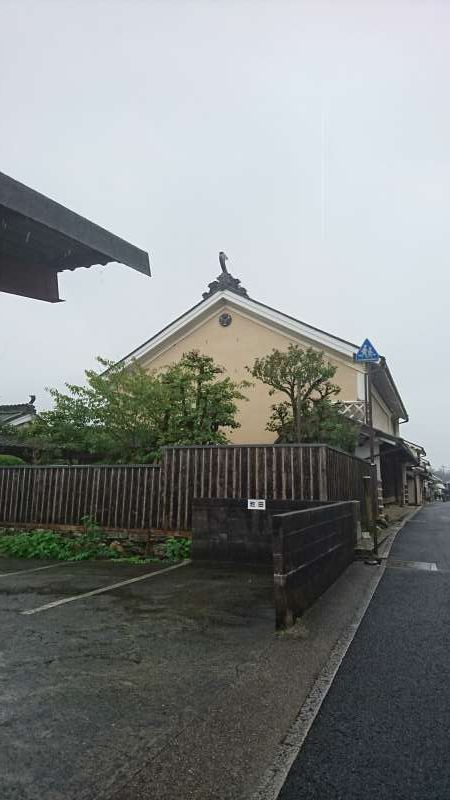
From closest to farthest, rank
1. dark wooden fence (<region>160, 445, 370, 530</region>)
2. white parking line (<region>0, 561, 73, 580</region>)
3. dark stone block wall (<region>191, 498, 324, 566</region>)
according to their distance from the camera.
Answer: white parking line (<region>0, 561, 73, 580</region>) < dark stone block wall (<region>191, 498, 324, 566</region>) < dark wooden fence (<region>160, 445, 370, 530</region>)

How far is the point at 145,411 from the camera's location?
41.6 feet

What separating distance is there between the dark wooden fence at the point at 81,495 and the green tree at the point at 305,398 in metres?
4.73

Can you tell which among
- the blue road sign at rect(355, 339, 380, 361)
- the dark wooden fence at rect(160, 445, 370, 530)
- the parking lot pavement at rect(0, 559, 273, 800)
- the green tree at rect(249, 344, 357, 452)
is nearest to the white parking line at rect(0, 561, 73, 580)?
the parking lot pavement at rect(0, 559, 273, 800)

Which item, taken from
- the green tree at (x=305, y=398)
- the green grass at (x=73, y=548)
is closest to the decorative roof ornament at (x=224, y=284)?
the green tree at (x=305, y=398)

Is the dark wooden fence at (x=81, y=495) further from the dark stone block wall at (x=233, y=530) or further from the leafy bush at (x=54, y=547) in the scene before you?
the dark stone block wall at (x=233, y=530)

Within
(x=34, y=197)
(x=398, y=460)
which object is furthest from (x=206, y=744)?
(x=398, y=460)

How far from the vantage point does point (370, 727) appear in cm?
285

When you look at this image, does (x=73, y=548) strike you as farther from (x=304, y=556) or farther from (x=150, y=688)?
(x=150, y=688)

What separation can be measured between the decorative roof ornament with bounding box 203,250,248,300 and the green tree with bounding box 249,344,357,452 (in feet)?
24.4

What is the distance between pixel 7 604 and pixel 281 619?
11.6 feet

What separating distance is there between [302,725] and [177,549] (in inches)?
277

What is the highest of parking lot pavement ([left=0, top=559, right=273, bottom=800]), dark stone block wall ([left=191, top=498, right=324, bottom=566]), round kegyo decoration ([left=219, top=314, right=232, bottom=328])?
round kegyo decoration ([left=219, top=314, right=232, bottom=328])

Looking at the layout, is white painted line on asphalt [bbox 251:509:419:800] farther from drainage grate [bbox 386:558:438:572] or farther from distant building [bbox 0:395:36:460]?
distant building [bbox 0:395:36:460]

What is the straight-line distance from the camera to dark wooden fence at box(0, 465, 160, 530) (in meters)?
10.5
